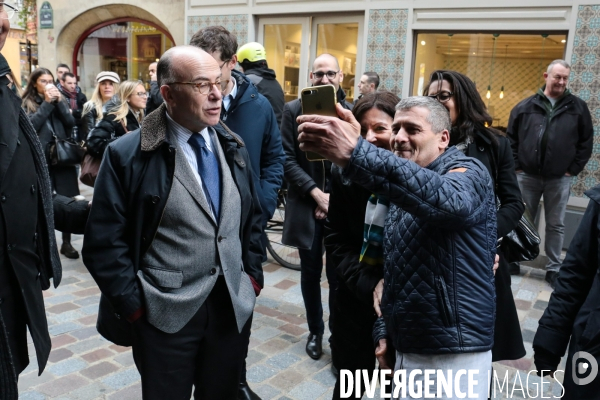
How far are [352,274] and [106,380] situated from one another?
Answer: 2023 millimetres

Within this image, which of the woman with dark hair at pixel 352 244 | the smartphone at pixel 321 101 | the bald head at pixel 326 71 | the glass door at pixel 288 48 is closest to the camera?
the smartphone at pixel 321 101

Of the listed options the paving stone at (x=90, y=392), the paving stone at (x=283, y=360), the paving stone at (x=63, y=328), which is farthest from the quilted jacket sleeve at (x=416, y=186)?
the paving stone at (x=63, y=328)

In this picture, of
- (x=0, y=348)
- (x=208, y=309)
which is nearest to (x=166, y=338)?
(x=208, y=309)

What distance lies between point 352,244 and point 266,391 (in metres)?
1.39

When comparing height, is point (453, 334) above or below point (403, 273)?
below

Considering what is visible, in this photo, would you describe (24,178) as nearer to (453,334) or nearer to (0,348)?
(0,348)

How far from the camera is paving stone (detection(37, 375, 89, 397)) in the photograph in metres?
3.51

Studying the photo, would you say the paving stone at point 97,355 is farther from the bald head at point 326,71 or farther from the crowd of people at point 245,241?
the bald head at point 326,71

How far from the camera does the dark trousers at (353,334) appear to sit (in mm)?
2812

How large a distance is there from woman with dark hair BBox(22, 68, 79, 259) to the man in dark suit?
420 cm

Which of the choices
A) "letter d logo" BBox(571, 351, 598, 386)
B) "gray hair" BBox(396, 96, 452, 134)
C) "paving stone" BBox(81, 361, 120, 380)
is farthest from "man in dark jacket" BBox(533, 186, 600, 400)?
"paving stone" BBox(81, 361, 120, 380)

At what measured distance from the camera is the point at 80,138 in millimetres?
7258

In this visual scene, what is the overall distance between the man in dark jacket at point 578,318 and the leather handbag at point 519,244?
0.69 m

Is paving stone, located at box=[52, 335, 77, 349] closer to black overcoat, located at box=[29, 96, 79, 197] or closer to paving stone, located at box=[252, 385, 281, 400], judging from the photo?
paving stone, located at box=[252, 385, 281, 400]
